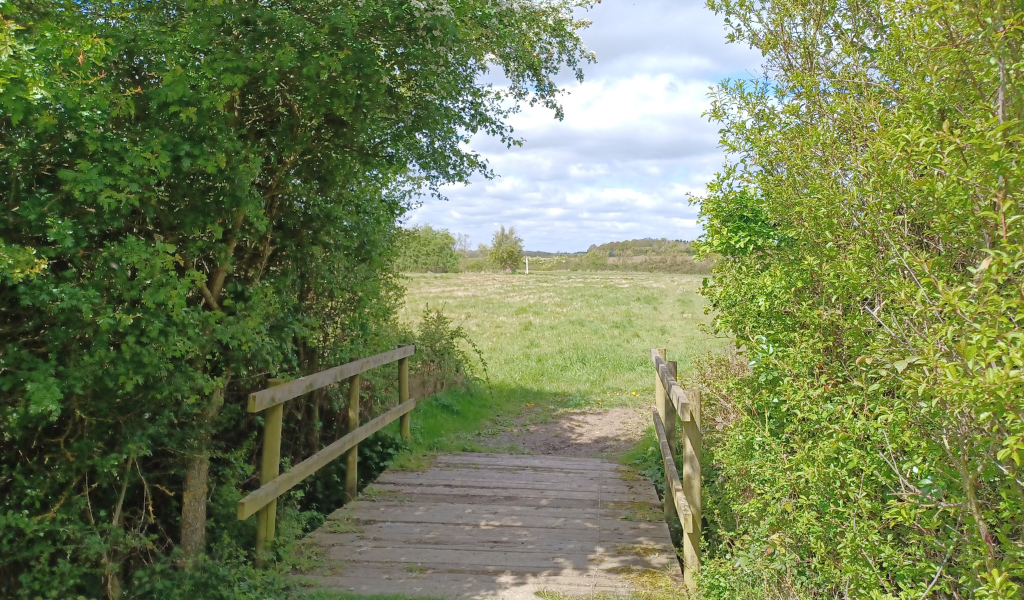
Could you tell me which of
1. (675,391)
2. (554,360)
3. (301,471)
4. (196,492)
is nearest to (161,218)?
(196,492)

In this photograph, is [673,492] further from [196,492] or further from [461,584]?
[196,492]

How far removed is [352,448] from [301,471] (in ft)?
4.21

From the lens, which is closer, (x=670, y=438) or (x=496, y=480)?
(x=670, y=438)

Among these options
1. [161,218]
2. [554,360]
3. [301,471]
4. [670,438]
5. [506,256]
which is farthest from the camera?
[506,256]

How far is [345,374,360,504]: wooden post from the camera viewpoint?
6824 millimetres

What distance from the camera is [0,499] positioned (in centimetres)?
394

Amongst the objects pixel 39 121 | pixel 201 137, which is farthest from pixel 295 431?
pixel 39 121

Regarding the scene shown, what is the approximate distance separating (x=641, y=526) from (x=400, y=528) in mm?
1846

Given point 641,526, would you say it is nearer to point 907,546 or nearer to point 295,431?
point 907,546

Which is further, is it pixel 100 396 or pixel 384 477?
pixel 384 477

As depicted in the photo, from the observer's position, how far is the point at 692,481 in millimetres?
5105

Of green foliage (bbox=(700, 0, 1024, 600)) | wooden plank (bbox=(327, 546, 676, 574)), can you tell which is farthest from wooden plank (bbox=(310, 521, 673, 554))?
green foliage (bbox=(700, 0, 1024, 600))

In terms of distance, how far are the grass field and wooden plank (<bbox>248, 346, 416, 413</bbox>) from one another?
1393 mm

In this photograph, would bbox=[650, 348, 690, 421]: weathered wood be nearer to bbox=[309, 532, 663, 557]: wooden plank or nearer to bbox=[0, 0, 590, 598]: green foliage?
bbox=[309, 532, 663, 557]: wooden plank
